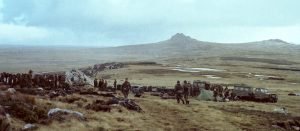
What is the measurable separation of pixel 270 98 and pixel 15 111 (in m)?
30.2

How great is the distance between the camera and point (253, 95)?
4675 centimetres

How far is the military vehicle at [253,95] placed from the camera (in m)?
45.2

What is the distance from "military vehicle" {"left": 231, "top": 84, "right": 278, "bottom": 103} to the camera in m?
45.2

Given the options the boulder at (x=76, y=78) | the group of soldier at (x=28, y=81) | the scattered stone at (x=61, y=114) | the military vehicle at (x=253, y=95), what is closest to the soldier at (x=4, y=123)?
the scattered stone at (x=61, y=114)

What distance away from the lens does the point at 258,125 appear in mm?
27781

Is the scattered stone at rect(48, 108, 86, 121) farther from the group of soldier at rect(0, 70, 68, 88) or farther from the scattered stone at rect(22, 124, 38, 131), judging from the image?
the group of soldier at rect(0, 70, 68, 88)

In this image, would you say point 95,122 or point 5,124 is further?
point 95,122

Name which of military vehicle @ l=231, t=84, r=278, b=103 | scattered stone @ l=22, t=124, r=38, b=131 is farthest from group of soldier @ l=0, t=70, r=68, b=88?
military vehicle @ l=231, t=84, r=278, b=103

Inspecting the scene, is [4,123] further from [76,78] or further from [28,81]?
[76,78]

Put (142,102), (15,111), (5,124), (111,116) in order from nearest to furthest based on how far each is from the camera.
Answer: (5,124) < (15,111) < (111,116) < (142,102)

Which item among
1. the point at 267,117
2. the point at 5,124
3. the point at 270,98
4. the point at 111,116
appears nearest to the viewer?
the point at 5,124

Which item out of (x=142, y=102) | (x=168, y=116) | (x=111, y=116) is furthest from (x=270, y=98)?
(x=111, y=116)

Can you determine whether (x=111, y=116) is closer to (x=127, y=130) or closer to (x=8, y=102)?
(x=127, y=130)

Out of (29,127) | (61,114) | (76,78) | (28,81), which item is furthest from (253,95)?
(29,127)
